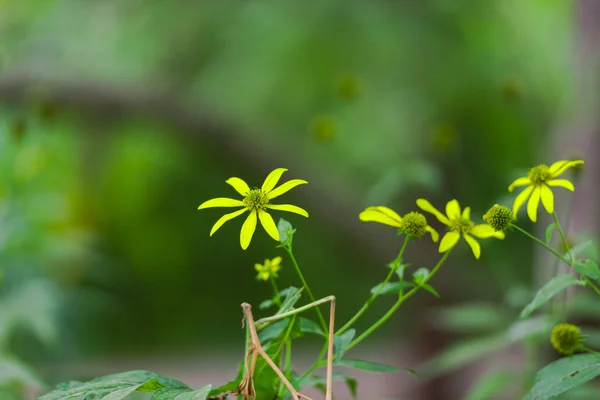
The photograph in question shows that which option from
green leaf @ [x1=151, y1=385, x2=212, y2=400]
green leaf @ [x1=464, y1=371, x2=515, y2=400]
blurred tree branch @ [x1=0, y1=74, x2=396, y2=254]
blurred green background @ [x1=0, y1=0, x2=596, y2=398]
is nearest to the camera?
green leaf @ [x1=151, y1=385, x2=212, y2=400]

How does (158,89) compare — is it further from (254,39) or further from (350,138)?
(350,138)

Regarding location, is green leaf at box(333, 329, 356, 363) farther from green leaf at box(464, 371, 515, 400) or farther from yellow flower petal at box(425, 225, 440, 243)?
green leaf at box(464, 371, 515, 400)

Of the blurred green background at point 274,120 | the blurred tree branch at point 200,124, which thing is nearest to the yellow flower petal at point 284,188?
the blurred green background at point 274,120

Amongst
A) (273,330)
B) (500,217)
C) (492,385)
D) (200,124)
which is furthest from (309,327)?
(200,124)

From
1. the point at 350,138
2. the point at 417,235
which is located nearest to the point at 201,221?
the point at 350,138

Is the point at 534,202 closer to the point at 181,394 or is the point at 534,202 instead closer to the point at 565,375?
the point at 565,375

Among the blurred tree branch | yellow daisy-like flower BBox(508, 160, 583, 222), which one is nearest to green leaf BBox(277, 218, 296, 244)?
yellow daisy-like flower BBox(508, 160, 583, 222)

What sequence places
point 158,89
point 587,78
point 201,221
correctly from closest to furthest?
point 587,78, point 158,89, point 201,221
